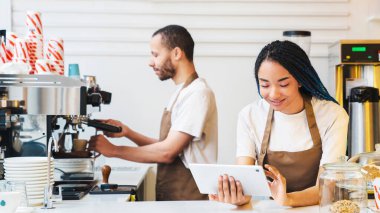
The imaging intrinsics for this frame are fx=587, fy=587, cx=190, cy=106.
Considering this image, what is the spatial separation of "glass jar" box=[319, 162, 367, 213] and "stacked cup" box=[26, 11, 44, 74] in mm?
1459

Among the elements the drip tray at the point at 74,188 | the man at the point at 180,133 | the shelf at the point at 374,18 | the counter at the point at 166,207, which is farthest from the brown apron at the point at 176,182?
the shelf at the point at 374,18

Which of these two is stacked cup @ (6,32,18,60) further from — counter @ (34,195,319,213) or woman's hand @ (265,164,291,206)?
woman's hand @ (265,164,291,206)

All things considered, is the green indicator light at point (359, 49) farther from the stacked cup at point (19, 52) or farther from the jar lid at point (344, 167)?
the stacked cup at point (19, 52)

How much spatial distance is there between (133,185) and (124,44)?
5.72ft

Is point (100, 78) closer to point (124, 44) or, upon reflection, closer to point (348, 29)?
point (124, 44)

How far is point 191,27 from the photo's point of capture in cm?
455

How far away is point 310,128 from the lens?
2.61 metres

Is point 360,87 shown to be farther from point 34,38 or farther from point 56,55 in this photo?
point 34,38

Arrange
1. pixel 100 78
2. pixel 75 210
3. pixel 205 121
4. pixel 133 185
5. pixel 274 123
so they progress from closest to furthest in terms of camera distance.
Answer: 1. pixel 75 210
2. pixel 274 123
3. pixel 133 185
4. pixel 205 121
5. pixel 100 78

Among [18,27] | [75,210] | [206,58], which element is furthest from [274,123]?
[18,27]

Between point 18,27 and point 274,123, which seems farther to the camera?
point 18,27

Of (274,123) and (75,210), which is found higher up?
(274,123)

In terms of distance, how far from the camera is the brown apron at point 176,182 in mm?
3320

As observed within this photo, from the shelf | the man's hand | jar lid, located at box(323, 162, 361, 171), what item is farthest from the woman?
the shelf
